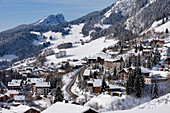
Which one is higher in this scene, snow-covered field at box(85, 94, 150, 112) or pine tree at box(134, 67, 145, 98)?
pine tree at box(134, 67, 145, 98)

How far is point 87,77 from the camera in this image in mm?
62281

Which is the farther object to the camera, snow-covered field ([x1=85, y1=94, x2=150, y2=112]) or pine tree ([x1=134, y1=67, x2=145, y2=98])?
pine tree ([x1=134, y1=67, x2=145, y2=98])

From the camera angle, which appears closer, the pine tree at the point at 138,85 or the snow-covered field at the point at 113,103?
the snow-covered field at the point at 113,103

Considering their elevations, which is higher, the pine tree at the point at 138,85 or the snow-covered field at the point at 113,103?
the pine tree at the point at 138,85

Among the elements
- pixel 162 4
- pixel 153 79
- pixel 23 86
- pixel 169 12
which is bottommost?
pixel 23 86

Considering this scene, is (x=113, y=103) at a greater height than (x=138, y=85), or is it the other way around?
(x=138, y=85)

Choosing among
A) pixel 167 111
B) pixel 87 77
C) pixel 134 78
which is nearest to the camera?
pixel 167 111

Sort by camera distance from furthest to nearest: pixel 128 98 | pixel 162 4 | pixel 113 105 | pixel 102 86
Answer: pixel 162 4 → pixel 102 86 → pixel 128 98 → pixel 113 105

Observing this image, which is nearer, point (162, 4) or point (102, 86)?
point (102, 86)

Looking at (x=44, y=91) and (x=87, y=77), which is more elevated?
(x=87, y=77)

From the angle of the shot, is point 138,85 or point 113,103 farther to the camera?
point 138,85

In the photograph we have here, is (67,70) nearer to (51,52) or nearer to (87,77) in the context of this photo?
(87,77)

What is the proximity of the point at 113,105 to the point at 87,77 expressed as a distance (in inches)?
991

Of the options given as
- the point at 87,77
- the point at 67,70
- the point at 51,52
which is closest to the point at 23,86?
the point at 67,70
